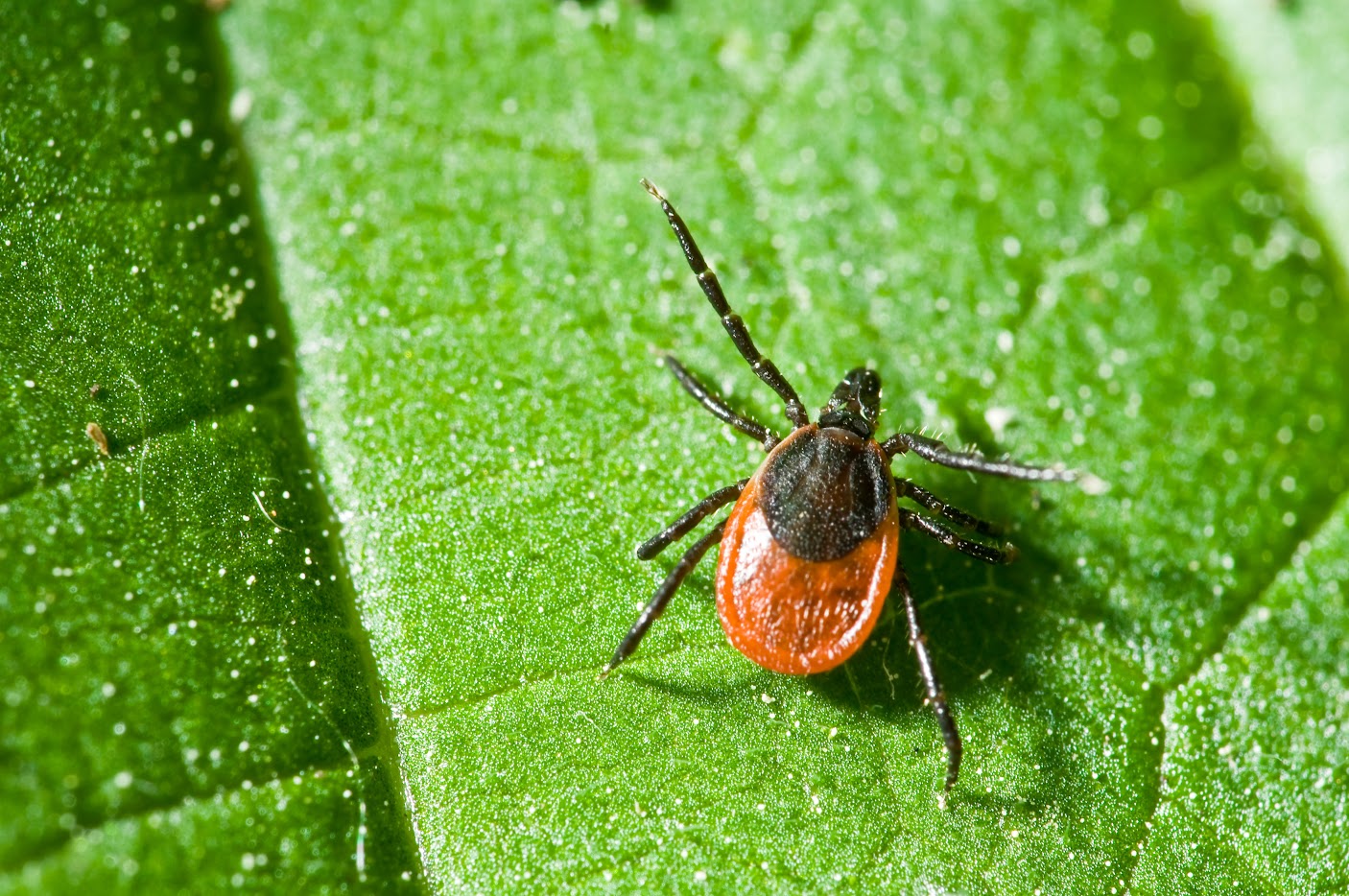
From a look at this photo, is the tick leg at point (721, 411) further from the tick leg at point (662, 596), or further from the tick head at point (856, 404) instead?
the tick leg at point (662, 596)

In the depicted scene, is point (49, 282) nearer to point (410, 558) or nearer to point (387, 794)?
point (410, 558)

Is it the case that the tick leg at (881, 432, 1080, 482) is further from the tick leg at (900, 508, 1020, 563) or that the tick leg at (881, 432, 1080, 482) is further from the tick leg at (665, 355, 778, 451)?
the tick leg at (665, 355, 778, 451)

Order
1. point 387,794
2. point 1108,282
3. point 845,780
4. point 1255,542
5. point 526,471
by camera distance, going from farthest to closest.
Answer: point 1108,282 < point 1255,542 < point 526,471 < point 845,780 < point 387,794

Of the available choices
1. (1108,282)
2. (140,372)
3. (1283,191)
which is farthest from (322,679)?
(1283,191)

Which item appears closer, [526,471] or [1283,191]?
[526,471]

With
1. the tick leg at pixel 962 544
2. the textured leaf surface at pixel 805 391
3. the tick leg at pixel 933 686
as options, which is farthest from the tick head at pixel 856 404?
the tick leg at pixel 933 686

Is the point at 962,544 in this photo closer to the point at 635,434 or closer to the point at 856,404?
the point at 856,404

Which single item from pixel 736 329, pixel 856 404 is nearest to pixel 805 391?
pixel 856 404
